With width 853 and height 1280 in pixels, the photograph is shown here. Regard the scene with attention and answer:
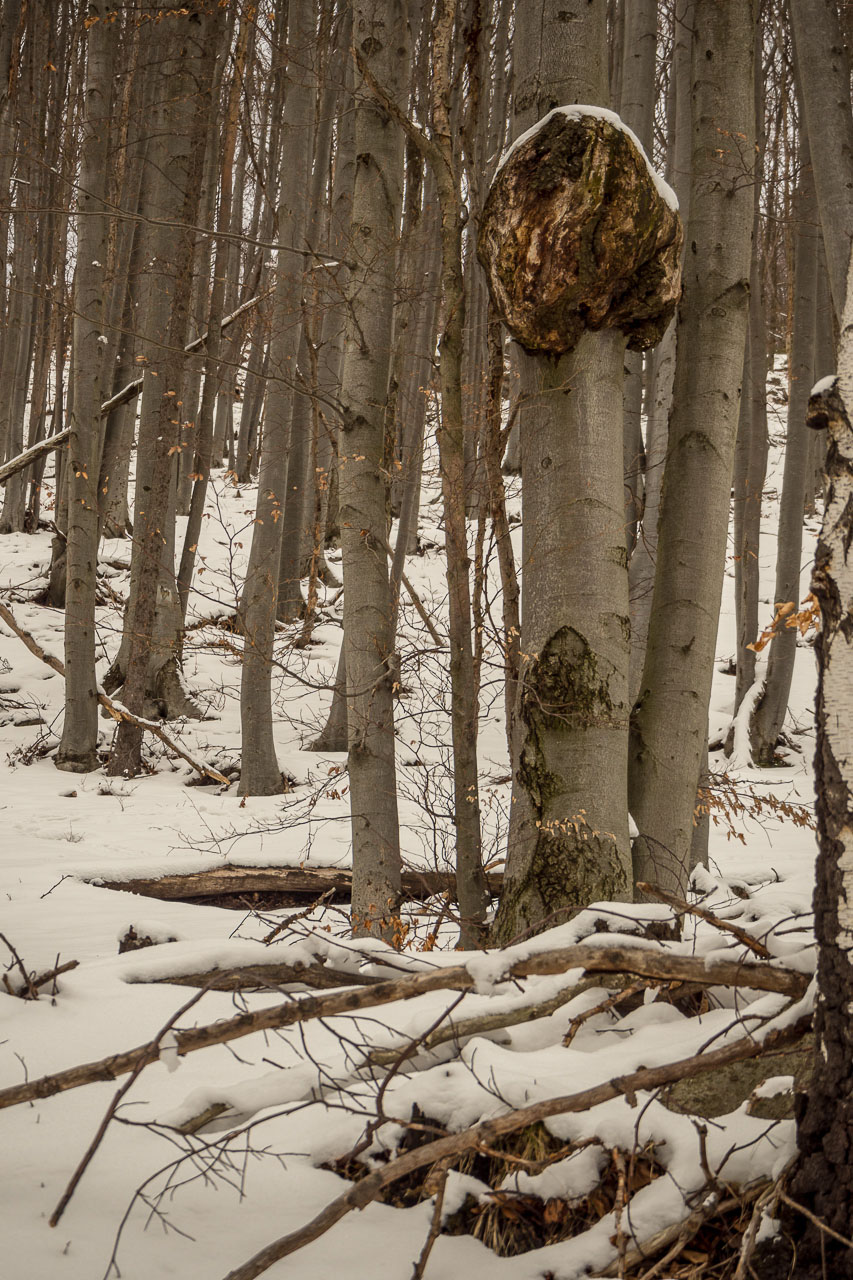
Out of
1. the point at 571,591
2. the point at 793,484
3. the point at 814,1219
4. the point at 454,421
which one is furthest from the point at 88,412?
the point at 814,1219

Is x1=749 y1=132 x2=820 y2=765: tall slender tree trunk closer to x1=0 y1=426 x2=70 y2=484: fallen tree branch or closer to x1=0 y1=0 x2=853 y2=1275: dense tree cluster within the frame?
x1=0 y1=0 x2=853 y2=1275: dense tree cluster

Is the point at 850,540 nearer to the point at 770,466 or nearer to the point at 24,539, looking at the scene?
the point at 24,539

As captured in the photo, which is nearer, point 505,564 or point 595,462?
point 595,462

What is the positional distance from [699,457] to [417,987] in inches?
89.0

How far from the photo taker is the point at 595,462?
9.36 feet

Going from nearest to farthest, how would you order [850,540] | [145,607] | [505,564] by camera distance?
[850,540]
[505,564]
[145,607]

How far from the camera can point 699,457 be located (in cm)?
325

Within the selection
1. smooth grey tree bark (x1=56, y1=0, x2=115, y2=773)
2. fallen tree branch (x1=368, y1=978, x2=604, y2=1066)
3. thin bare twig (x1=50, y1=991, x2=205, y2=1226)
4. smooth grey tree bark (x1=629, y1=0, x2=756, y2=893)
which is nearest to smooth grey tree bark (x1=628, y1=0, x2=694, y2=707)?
smooth grey tree bark (x1=629, y1=0, x2=756, y2=893)

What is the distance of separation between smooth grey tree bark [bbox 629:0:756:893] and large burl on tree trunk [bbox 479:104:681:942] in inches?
15.4

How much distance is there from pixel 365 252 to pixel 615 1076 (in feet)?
13.0

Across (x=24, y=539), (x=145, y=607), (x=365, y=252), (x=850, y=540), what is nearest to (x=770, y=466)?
(x=24, y=539)

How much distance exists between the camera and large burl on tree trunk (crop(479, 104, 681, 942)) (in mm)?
2709

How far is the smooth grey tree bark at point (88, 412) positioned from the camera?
8203mm

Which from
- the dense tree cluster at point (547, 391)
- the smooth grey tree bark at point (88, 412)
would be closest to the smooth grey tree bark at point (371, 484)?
the dense tree cluster at point (547, 391)
